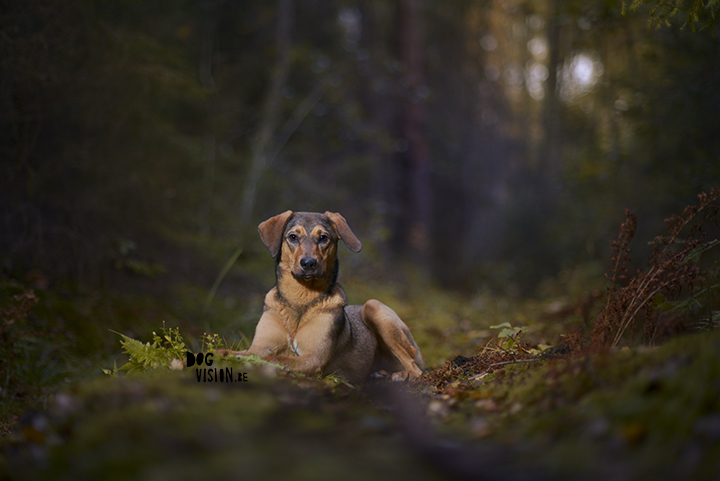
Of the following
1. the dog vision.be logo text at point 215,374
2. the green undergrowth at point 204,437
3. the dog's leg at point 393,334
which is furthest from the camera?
the dog's leg at point 393,334

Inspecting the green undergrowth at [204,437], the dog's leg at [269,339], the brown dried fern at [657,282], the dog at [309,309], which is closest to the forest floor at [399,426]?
the green undergrowth at [204,437]

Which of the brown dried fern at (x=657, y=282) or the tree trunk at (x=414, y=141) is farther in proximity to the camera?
the tree trunk at (x=414, y=141)

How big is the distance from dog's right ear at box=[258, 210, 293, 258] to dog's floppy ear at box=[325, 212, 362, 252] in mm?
462

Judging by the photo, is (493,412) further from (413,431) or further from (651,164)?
(651,164)

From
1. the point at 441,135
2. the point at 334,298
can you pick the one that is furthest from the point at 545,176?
the point at 334,298

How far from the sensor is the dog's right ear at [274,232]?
184 inches

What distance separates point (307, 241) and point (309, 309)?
66cm

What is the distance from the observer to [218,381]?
9.66 feet

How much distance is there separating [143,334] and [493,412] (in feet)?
17.1

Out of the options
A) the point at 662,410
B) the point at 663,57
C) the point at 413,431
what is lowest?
the point at 413,431

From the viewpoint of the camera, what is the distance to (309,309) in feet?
14.8

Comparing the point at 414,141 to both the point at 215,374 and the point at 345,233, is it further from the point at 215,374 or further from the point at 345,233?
the point at 215,374

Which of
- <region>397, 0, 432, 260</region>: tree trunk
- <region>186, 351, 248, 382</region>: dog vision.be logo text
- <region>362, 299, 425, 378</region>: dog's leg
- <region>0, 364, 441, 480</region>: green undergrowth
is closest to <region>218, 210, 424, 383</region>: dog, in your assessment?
<region>362, 299, 425, 378</region>: dog's leg

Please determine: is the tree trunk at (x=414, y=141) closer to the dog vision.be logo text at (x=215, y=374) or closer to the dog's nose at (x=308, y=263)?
the dog's nose at (x=308, y=263)
